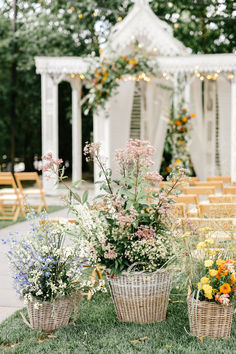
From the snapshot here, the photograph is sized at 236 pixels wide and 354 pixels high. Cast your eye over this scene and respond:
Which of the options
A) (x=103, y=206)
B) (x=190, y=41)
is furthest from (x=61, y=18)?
(x=103, y=206)

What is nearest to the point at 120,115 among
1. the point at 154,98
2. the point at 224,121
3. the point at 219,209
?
the point at 154,98

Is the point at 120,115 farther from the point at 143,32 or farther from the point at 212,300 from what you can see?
the point at 212,300

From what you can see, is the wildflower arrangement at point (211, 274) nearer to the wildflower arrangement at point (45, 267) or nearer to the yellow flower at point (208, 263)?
the yellow flower at point (208, 263)

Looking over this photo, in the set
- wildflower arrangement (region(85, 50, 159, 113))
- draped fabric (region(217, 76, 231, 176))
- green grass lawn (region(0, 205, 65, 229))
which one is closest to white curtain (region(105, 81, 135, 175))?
wildflower arrangement (region(85, 50, 159, 113))

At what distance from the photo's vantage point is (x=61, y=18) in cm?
2150

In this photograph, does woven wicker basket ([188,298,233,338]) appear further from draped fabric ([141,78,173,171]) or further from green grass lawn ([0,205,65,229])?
draped fabric ([141,78,173,171])

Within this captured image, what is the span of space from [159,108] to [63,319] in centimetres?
1238

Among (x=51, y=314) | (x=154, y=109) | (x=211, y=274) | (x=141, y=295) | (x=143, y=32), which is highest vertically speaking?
(x=143, y=32)

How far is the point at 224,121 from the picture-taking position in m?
15.4

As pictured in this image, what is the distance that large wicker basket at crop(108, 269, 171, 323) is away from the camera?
4.12 m

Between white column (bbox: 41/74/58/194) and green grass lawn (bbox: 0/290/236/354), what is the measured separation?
9.97 m

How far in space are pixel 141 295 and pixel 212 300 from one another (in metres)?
0.59

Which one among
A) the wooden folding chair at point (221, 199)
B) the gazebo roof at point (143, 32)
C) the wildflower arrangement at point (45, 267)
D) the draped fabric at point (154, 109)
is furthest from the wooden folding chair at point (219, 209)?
the draped fabric at point (154, 109)

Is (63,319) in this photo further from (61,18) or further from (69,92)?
(69,92)
